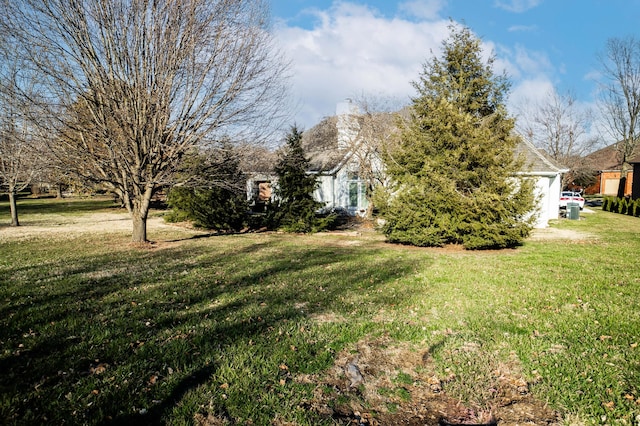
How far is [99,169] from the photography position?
39.0 feet

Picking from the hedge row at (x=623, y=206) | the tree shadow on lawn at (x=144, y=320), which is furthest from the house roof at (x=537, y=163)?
the tree shadow on lawn at (x=144, y=320)

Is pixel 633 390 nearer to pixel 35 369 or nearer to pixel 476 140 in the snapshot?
pixel 35 369

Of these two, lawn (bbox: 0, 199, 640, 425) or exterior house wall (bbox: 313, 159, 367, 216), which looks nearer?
lawn (bbox: 0, 199, 640, 425)

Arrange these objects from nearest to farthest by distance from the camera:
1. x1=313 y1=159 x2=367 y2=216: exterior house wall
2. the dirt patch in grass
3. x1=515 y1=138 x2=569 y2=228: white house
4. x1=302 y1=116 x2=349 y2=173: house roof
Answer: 1. the dirt patch in grass
2. x1=515 y1=138 x2=569 y2=228: white house
3. x1=302 y1=116 x2=349 y2=173: house roof
4. x1=313 y1=159 x2=367 y2=216: exterior house wall

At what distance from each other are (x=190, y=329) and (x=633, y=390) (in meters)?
4.94

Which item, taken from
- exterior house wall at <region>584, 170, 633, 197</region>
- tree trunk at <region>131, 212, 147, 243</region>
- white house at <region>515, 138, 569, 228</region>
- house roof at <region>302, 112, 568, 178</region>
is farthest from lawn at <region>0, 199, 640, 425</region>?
exterior house wall at <region>584, 170, 633, 197</region>

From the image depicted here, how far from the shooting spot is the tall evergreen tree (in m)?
11.9

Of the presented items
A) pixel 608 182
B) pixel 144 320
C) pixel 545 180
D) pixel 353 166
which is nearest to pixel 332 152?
pixel 353 166

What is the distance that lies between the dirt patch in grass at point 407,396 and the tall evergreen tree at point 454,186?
323 inches

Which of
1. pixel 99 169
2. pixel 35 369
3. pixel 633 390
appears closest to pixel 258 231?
pixel 99 169

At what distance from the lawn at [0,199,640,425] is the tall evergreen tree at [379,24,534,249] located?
2711 millimetres

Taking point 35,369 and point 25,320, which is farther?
point 25,320

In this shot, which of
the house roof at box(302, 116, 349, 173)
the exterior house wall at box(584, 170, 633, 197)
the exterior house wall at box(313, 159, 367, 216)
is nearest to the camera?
the house roof at box(302, 116, 349, 173)

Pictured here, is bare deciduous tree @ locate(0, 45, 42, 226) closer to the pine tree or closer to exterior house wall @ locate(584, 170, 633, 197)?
the pine tree
